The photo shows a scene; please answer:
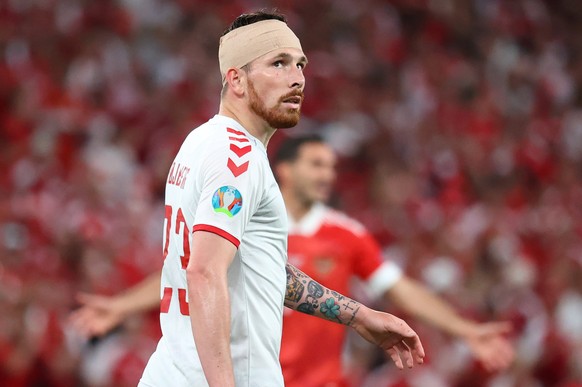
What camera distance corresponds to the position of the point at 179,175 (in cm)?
332

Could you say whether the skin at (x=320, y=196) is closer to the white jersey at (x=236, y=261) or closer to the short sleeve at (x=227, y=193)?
the white jersey at (x=236, y=261)

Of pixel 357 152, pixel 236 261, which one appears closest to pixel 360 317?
pixel 236 261

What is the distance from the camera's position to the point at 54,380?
23.7 ft

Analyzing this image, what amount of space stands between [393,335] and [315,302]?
Result: 275 mm

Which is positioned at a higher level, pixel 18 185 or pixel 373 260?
pixel 18 185

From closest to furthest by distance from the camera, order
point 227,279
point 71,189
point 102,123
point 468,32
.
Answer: point 227,279, point 71,189, point 102,123, point 468,32

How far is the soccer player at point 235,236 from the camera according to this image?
9.78 feet

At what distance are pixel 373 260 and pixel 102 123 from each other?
524 cm

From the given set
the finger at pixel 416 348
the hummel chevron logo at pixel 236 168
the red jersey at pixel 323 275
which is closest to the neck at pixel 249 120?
the hummel chevron logo at pixel 236 168

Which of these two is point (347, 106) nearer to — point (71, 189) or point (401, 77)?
point (401, 77)

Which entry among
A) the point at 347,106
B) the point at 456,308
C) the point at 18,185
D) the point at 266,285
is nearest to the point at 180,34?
the point at 347,106

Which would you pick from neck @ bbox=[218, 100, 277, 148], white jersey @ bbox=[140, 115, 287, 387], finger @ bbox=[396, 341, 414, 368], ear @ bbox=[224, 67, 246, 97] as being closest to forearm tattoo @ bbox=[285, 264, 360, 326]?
finger @ bbox=[396, 341, 414, 368]

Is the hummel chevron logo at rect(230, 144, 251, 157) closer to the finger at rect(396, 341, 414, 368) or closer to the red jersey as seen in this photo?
Answer: the finger at rect(396, 341, 414, 368)

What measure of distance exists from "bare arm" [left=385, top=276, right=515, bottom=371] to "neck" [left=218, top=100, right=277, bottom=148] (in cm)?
223
